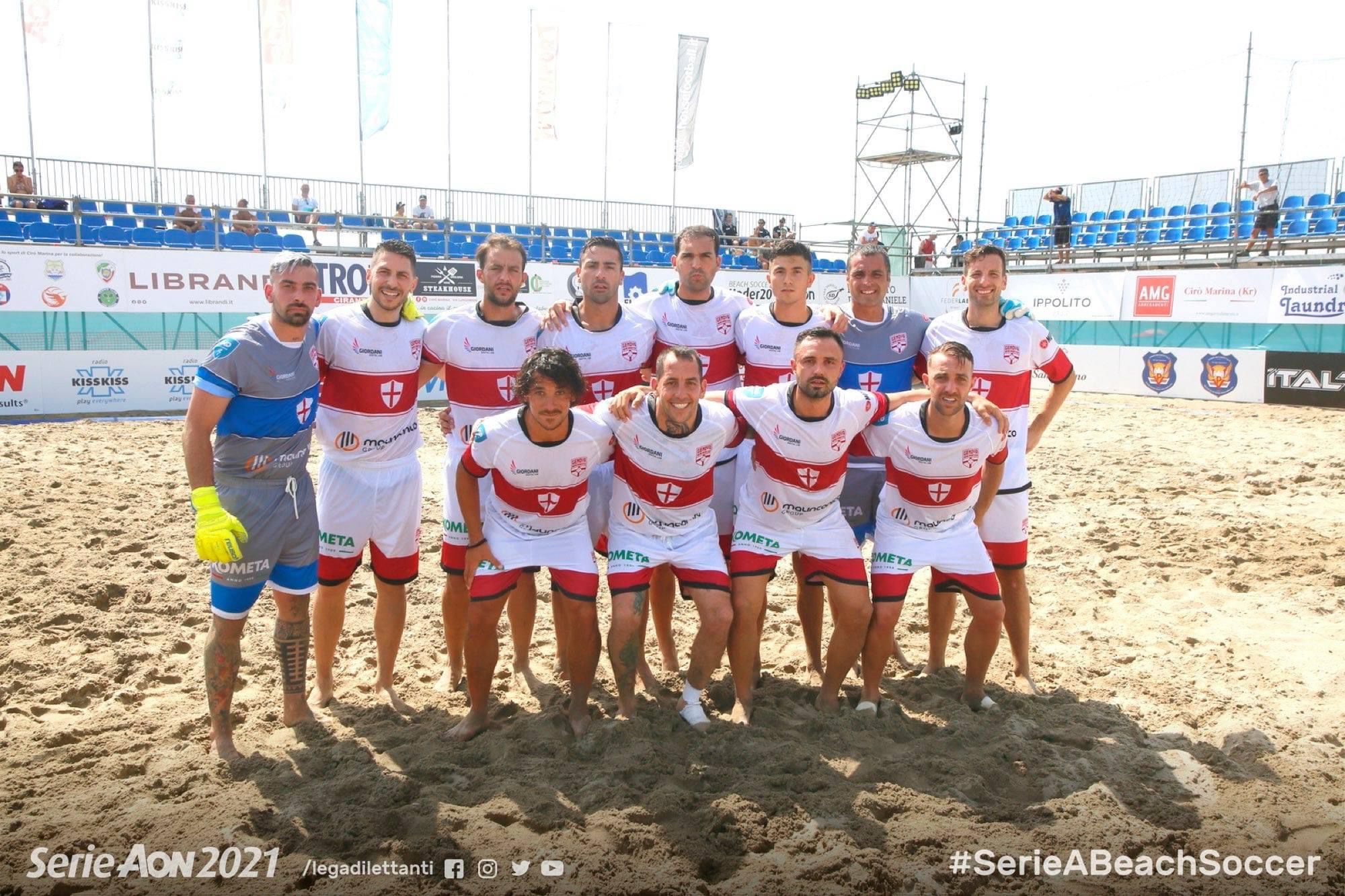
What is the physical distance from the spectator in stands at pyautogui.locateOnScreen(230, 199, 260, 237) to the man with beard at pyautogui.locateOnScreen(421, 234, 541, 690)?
559 inches

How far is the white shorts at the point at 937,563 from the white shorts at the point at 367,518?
2444mm

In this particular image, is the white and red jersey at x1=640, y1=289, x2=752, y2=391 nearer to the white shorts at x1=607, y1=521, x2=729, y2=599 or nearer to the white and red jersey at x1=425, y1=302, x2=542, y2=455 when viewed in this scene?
the white and red jersey at x1=425, y1=302, x2=542, y2=455

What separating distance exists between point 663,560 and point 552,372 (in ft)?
3.55

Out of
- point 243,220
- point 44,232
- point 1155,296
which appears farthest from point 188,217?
point 1155,296

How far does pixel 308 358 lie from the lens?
14.1 feet

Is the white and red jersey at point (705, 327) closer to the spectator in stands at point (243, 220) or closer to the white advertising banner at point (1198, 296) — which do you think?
the spectator in stands at point (243, 220)

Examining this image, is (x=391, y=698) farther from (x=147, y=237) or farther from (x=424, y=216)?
(x=424, y=216)

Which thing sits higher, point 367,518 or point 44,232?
point 44,232

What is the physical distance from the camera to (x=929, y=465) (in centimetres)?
458

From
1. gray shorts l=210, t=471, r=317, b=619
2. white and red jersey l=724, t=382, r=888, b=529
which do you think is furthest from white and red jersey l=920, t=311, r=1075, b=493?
gray shorts l=210, t=471, r=317, b=619

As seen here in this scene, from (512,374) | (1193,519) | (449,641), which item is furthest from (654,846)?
(1193,519)

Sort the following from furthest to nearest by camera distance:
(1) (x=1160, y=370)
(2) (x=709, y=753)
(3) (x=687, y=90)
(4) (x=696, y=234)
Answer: (3) (x=687, y=90) → (1) (x=1160, y=370) → (4) (x=696, y=234) → (2) (x=709, y=753)

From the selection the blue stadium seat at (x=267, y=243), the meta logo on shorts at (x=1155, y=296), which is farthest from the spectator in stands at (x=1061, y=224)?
the blue stadium seat at (x=267, y=243)

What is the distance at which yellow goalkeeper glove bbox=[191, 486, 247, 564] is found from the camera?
12.6ft
